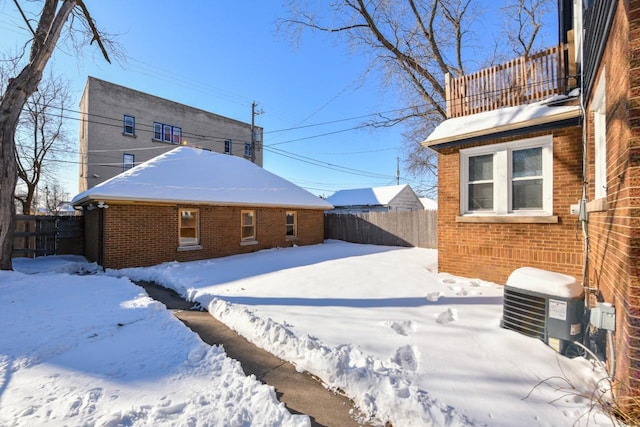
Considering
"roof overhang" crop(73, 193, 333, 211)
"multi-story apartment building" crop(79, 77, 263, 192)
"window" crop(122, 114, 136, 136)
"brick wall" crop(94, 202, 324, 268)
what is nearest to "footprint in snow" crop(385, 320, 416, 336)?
"roof overhang" crop(73, 193, 333, 211)

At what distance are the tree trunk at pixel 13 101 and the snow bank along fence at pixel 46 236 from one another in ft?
11.8

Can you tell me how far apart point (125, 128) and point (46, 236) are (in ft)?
41.9

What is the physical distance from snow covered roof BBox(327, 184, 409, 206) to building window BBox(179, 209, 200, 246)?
677 inches

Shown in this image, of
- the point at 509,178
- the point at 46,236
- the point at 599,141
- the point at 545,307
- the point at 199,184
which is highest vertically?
the point at 199,184

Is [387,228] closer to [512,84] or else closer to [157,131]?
[512,84]

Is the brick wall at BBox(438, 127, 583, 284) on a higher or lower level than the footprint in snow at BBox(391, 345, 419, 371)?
higher

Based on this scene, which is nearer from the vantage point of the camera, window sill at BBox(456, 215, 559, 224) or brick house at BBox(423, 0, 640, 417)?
brick house at BBox(423, 0, 640, 417)

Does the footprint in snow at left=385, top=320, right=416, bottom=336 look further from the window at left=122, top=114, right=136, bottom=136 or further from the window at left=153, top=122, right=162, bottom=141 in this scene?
the window at left=153, top=122, right=162, bottom=141

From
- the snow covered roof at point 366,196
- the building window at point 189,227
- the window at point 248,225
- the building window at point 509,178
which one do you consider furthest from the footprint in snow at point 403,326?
the snow covered roof at point 366,196

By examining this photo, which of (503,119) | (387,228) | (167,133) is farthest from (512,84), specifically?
(167,133)

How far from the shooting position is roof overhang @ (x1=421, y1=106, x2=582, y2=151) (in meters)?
5.25

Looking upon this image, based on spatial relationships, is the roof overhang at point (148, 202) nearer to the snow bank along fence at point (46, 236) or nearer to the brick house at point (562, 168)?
the snow bank along fence at point (46, 236)

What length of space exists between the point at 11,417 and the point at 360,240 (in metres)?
15.4

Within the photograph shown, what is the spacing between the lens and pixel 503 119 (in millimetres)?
6090
